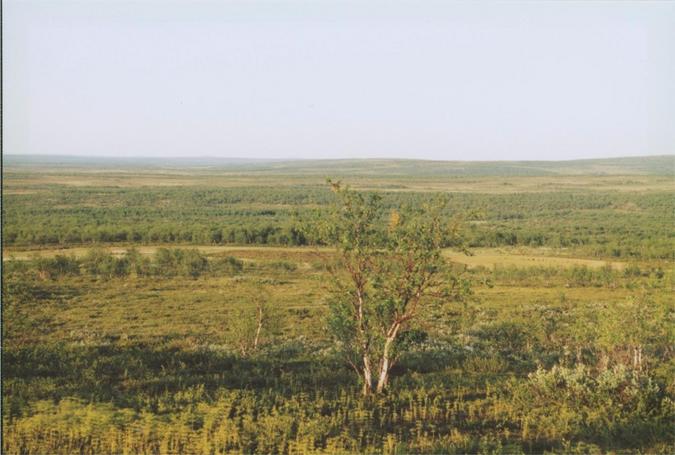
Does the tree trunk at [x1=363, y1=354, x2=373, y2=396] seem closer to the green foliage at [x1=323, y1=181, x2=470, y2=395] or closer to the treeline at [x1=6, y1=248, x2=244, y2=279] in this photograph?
the green foliage at [x1=323, y1=181, x2=470, y2=395]

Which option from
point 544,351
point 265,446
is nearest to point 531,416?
point 265,446

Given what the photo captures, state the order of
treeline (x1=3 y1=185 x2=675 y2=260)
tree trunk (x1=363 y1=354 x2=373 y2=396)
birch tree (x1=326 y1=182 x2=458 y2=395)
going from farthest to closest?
1. treeline (x1=3 y1=185 x2=675 y2=260)
2. tree trunk (x1=363 y1=354 x2=373 y2=396)
3. birch tree (x1=326 y1=182 x2=458 y2=395)

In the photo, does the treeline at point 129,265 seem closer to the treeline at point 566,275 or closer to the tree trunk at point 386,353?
the treeline at point 566,275

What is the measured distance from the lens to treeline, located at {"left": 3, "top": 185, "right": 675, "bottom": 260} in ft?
231

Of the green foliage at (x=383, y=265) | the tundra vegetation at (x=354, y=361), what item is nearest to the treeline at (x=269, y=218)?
the green foliage at (x=383, y=265)

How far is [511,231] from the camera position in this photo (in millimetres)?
83438

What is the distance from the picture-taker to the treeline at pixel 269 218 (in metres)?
70.5

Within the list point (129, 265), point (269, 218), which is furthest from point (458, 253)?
point (269, 218)

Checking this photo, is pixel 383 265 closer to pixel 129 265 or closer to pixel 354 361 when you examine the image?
pixel 354 361

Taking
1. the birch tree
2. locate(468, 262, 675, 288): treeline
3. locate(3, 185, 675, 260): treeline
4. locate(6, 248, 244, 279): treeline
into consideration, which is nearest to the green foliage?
the birch tree

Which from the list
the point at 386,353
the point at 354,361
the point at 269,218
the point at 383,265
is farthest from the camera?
the point at 269,218

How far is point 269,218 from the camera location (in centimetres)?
10050

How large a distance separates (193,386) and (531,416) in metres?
8.07

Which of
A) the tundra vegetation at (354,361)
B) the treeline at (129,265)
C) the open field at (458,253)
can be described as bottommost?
the open field at (458,253)
